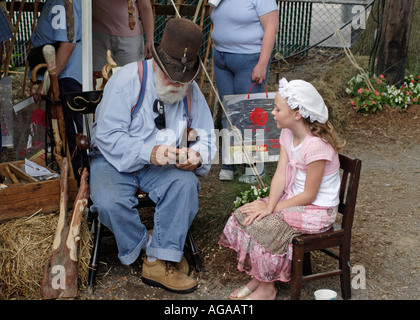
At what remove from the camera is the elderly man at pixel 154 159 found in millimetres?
2916

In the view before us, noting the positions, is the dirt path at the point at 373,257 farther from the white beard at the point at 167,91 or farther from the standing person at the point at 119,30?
the standing person at the point at 119,30

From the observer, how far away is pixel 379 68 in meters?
6.75

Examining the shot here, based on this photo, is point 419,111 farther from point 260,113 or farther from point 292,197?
point 292,197

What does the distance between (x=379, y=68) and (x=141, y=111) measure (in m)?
4.61

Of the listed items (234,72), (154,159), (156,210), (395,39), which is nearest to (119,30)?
(234,72)

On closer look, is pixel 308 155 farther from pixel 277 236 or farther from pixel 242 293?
pixel 242 293

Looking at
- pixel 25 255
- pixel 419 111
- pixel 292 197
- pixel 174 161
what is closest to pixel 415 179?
pixel 419 111

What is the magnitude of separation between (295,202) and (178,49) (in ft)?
3.48

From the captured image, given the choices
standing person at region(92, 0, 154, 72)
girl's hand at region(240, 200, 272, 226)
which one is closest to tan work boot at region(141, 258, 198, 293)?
girl's hand at region(240, 200, 272, 226)

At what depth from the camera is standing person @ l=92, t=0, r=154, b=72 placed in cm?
426

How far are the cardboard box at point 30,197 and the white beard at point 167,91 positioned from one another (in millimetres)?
757

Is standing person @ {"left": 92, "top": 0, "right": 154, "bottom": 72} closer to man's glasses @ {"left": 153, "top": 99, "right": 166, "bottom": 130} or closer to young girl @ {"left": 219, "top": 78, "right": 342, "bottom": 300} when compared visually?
man's glasses @ {"left": 153, "top": 99, "right": 166, "bottom": 130}

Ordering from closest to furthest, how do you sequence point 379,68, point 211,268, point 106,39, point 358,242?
point 211,268 → point 358,242 → point 106,39 → point 379,68

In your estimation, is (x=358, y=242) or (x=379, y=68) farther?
(x=379, y=68)
